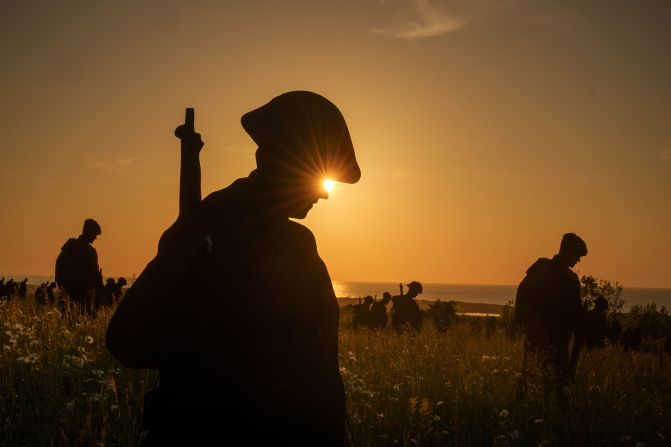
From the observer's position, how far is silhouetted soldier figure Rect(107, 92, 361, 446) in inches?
85.8

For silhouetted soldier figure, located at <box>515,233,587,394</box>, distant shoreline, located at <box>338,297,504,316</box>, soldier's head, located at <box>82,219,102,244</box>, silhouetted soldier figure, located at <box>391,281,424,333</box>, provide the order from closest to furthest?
silhouetted soldier figure, located at <box>515,233,587,394</box> → soldier's head, located at <box>82,219,102,244</box> → silhouetted soldier figure, located at <box>391,281,424,333</box> → distant shoreline, located at <box>338,297,504,316</box>

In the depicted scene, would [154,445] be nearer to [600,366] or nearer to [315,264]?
[315,264]

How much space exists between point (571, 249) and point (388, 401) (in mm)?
3652

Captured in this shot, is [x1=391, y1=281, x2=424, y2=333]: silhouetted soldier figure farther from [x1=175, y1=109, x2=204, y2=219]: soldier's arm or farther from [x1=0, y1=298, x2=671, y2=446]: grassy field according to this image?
[x1=175, y1=109, x2=204, y2=219]: soldier's arm

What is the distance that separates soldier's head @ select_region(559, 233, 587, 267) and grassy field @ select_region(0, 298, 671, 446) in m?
1.71

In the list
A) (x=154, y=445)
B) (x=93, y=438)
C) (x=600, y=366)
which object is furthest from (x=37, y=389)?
(x=600, y=366)

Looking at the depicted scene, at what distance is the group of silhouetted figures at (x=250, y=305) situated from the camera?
2180 mm

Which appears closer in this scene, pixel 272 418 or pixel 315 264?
pixel 272 418

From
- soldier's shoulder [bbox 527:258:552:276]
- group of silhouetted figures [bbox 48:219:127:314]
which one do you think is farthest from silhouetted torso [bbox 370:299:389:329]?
soldier's shoulder [bbox 527:258:552:276]

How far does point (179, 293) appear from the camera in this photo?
7.09 feet

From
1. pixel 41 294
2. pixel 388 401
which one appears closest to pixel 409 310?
pixel 41 294

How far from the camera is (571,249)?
9414mm

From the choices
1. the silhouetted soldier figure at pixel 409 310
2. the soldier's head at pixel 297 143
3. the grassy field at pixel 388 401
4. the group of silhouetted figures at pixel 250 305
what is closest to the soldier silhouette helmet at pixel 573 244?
the grassy field at pixel 388 401

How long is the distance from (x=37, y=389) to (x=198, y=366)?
507 centimetres
